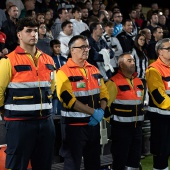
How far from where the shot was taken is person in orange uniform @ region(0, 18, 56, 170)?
16.2 ft

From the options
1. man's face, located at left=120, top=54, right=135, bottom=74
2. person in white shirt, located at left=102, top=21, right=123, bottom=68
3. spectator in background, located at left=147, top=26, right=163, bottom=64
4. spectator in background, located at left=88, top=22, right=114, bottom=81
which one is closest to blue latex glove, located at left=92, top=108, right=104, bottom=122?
man's face, located at left=120, top=54, right=135, bottom=74

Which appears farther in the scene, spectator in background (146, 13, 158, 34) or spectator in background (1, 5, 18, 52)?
spectator in background (146, 13, 158, 34)

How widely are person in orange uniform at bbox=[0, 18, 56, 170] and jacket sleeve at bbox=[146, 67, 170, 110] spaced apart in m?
1.74

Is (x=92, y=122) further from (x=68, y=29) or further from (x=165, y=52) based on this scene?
(x=68, y=29)

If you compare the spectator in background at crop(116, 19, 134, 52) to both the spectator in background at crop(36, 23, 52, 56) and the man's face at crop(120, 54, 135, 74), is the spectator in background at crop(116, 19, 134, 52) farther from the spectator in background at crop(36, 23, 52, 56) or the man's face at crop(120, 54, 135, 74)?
the man's face at crop(120, 54, 135, 74)

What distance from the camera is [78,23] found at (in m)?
11.7

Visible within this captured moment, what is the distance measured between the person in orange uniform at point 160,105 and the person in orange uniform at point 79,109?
0.94 meters

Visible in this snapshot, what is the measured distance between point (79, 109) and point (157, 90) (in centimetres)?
127

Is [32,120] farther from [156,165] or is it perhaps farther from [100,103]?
[156,165]

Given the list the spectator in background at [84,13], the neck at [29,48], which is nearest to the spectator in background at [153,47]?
the spectator in background at [84,13]

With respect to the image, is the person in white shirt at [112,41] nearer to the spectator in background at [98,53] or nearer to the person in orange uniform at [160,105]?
the spectator in background at [98,53]

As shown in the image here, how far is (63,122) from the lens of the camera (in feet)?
18.8

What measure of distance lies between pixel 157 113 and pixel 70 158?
4.75ft

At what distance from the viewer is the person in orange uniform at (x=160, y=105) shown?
6.32 metres
